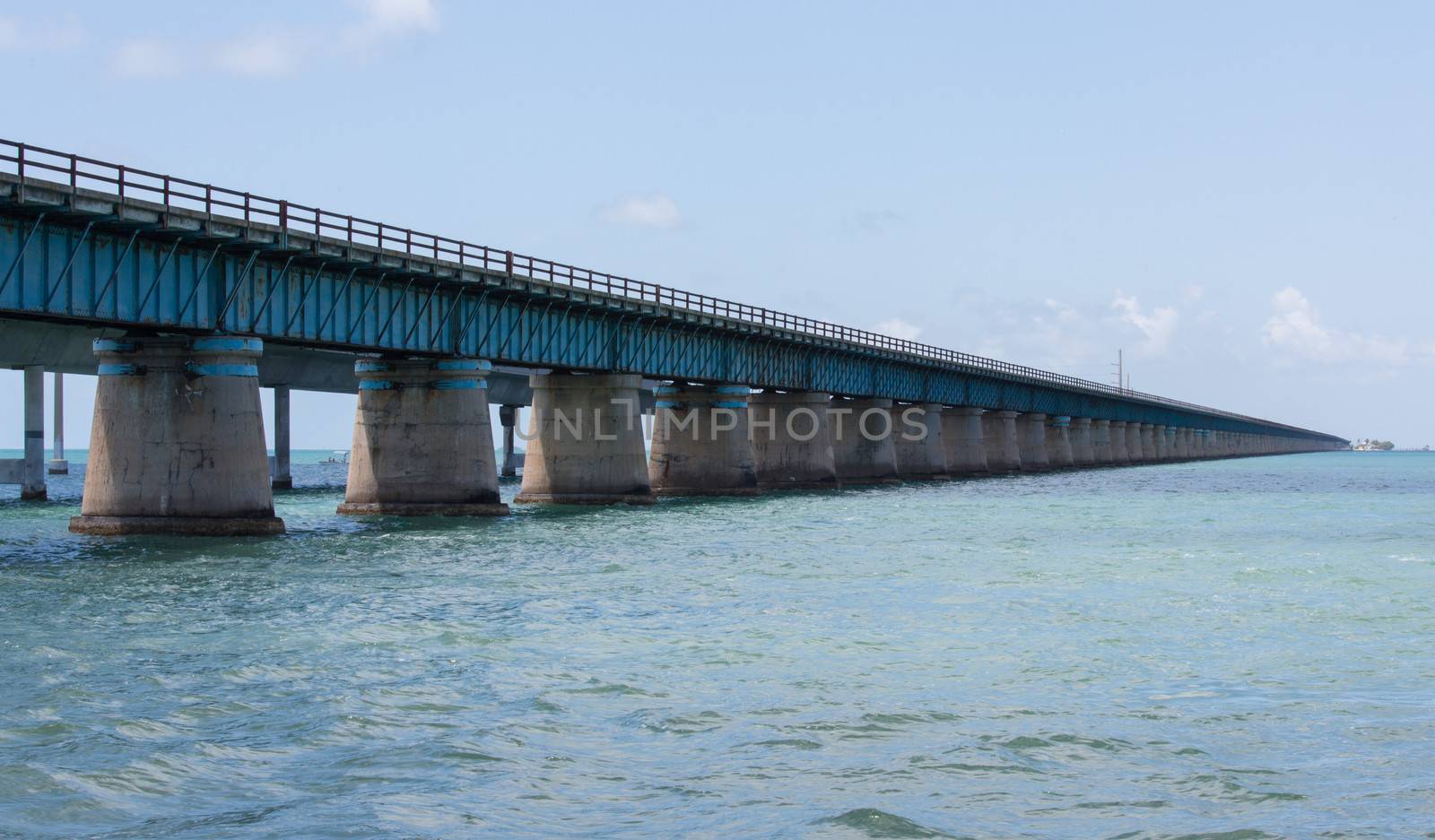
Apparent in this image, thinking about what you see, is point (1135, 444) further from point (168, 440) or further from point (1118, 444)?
point (168, 440)

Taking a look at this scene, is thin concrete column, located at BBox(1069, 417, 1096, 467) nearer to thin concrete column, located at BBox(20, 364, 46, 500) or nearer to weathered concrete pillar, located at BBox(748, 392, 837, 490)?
weathered concrete pillar, located at BBox(748, 392, 837, 490)

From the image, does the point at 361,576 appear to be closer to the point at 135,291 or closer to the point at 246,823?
the point at 135,291

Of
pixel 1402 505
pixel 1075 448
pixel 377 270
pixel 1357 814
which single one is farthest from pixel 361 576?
pixel 1075 448

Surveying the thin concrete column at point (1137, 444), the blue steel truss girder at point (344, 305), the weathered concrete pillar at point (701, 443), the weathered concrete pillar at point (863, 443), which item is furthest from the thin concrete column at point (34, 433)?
the thin concrete column at point (1137, 444)

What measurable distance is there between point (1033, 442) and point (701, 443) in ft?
219

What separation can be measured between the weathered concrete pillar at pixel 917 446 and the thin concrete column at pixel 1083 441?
47832mm

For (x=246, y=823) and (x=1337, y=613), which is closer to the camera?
(x=246, y=823)

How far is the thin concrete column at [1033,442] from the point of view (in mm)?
131875

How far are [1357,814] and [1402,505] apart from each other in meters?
64.3

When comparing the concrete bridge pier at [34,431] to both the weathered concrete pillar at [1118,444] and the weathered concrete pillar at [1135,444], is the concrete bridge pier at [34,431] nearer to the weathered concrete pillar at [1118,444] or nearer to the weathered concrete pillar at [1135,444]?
the weathered concrete pillar at [1118,444]

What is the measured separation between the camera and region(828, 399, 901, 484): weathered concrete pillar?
9262cm

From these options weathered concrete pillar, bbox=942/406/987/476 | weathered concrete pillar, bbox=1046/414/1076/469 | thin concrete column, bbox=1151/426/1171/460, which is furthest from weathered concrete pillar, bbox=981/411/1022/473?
thin concrete column, bbox=1151/426/1171/460

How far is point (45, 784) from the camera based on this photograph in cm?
1359

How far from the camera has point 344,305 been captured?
4594 centimetres
